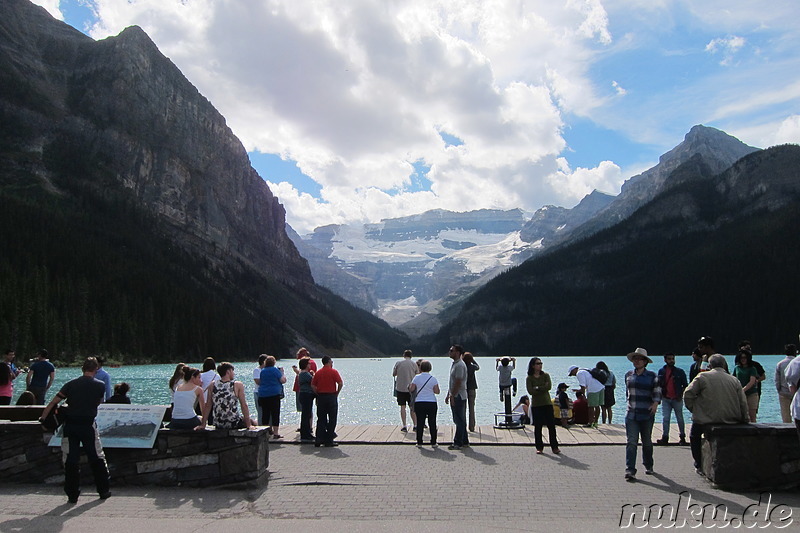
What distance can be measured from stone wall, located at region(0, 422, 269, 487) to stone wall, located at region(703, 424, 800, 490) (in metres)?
8.57

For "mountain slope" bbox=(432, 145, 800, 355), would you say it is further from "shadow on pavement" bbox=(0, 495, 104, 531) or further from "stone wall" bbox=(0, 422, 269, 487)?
"shadow on pavement" bbox=(0, 495, 104, 531)

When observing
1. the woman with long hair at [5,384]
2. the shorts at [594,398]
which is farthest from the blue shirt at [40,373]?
the shorts at [594,398]

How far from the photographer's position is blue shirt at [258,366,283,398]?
18.1m

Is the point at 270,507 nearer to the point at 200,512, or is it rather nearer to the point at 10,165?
the point at 200,512

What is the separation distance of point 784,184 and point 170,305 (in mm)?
173220

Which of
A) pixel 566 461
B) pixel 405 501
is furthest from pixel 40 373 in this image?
pixel 566 461

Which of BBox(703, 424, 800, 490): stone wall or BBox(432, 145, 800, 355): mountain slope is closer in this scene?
BBox(703, 424, 800, 490): stone wall

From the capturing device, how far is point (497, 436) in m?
18.3

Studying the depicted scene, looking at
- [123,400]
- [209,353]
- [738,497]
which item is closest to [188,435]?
[123,400]

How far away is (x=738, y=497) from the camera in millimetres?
11266

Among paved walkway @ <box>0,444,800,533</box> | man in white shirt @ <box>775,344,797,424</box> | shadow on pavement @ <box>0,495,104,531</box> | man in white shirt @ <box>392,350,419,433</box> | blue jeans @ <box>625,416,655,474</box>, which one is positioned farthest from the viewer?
man in white shirt @ <box>392,350,419,433</box>

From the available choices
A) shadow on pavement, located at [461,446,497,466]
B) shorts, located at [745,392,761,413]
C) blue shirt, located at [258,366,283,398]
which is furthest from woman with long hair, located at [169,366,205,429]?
shorts, located at [745,392,761,413]

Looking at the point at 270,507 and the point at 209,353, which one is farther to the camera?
the point at 209,353

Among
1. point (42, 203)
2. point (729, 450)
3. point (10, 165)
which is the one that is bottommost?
point (729, 450)
